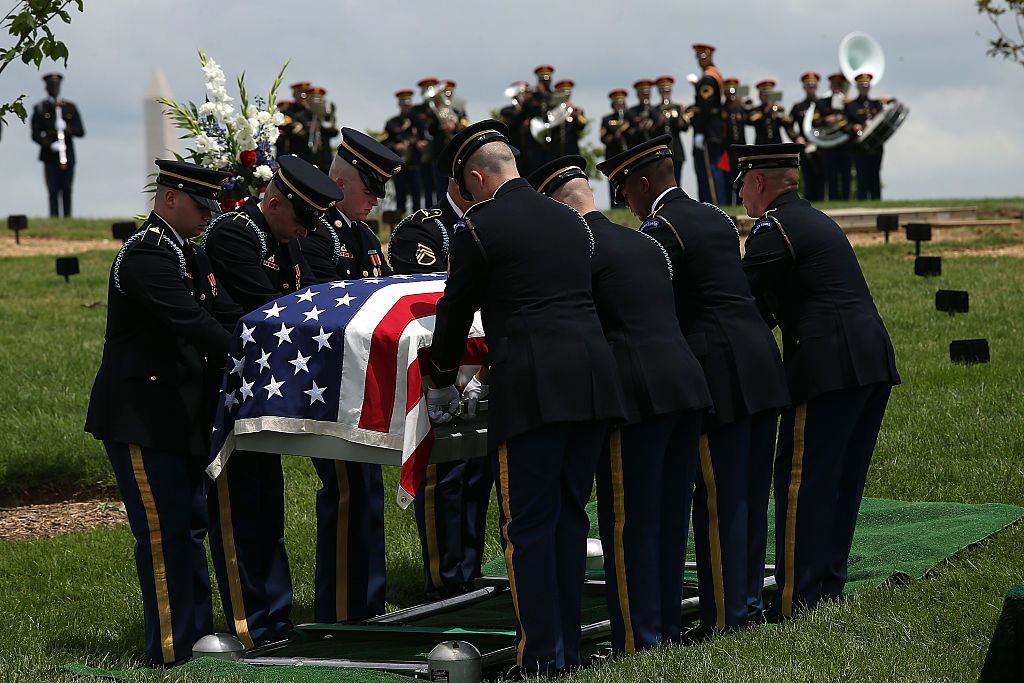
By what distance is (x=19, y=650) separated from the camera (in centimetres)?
633

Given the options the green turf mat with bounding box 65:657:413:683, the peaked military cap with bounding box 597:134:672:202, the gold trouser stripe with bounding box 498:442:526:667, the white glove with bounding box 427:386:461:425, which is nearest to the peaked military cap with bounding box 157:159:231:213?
the white glove with bounding box 427:386:461:425

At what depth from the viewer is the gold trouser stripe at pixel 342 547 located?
662cm

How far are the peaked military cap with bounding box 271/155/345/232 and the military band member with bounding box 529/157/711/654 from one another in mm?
910

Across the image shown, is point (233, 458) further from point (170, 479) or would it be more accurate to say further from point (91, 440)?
point (91, 440)

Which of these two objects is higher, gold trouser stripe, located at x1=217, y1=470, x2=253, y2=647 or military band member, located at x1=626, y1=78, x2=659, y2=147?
military band member, located at x1=626, y1=78, x2=659, y2=147

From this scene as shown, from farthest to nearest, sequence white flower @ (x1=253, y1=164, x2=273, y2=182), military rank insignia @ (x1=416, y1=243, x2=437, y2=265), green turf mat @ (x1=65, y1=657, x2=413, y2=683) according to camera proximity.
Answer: white flower @ (x1=253, y1=164, x2=273, y2=182) → military rank insignia @ (x1=416, y1=243, x2=437, y2=265) → green turf mat @ (x1=65, y1=657, x2=413, y2=683)

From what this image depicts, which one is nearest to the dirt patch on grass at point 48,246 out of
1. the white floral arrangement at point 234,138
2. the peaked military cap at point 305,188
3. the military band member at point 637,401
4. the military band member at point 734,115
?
the military band member at point 734,115

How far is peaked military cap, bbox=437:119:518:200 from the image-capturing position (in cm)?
540

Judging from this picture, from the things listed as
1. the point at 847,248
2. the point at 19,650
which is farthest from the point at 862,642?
the point at 19,650

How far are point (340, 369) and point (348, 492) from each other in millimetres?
1208

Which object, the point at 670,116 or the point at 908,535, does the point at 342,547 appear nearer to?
the point at 908,535

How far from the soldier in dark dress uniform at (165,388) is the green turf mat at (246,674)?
1.42 ft

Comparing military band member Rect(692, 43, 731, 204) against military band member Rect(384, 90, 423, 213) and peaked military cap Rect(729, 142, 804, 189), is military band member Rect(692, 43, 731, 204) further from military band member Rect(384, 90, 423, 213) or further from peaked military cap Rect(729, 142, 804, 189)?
peaked military cap Rect(729, 142, 804, 189)

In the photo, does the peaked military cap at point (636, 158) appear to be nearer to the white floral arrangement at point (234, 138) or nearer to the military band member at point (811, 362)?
the military band member at point (811, 362)
